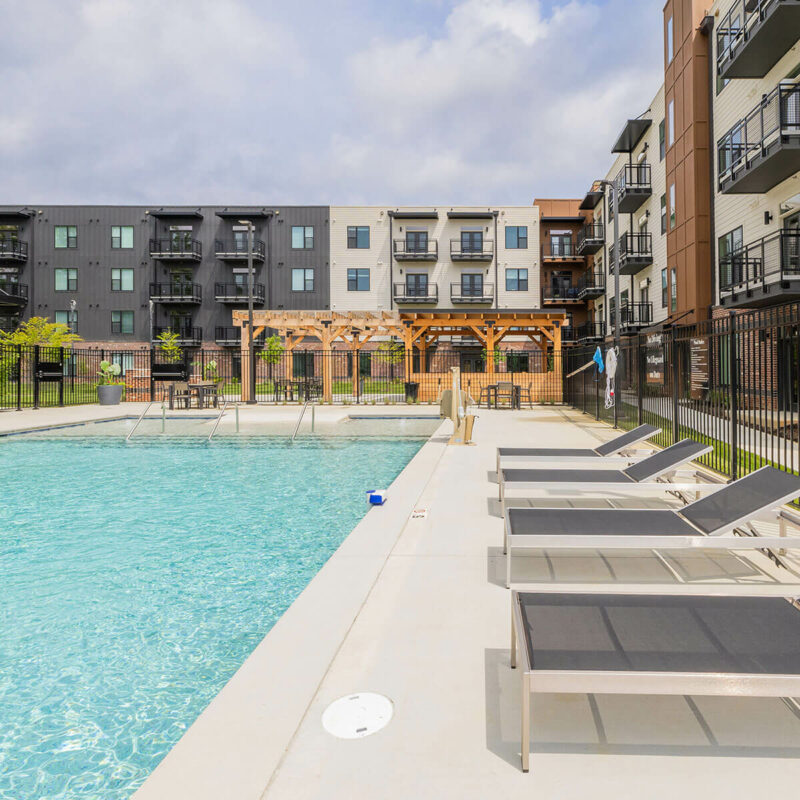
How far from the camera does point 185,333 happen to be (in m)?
41.4

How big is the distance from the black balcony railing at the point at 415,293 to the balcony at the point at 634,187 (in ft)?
47.8

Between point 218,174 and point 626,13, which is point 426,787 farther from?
point 218,174

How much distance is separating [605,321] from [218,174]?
30.8 m

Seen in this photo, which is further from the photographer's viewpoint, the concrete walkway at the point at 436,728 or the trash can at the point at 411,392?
the trash can at the point at 411,392

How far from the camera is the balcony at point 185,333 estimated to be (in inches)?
1614

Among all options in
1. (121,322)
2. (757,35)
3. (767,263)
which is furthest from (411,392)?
(121,322)

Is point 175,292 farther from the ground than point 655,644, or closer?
farther from the ground

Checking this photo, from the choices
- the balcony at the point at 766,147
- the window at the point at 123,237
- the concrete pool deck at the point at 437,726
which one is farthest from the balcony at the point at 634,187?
the window at the point at 123,237

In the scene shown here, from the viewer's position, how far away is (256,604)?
156 inches

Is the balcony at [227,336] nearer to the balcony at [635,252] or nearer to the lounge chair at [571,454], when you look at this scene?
the balcony at [635,252]

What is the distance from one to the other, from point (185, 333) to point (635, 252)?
29.4 metres

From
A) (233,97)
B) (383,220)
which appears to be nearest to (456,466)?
(233,97)

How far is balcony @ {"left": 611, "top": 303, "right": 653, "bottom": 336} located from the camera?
96.8 feet

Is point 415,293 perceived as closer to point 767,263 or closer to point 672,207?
point 672,207
